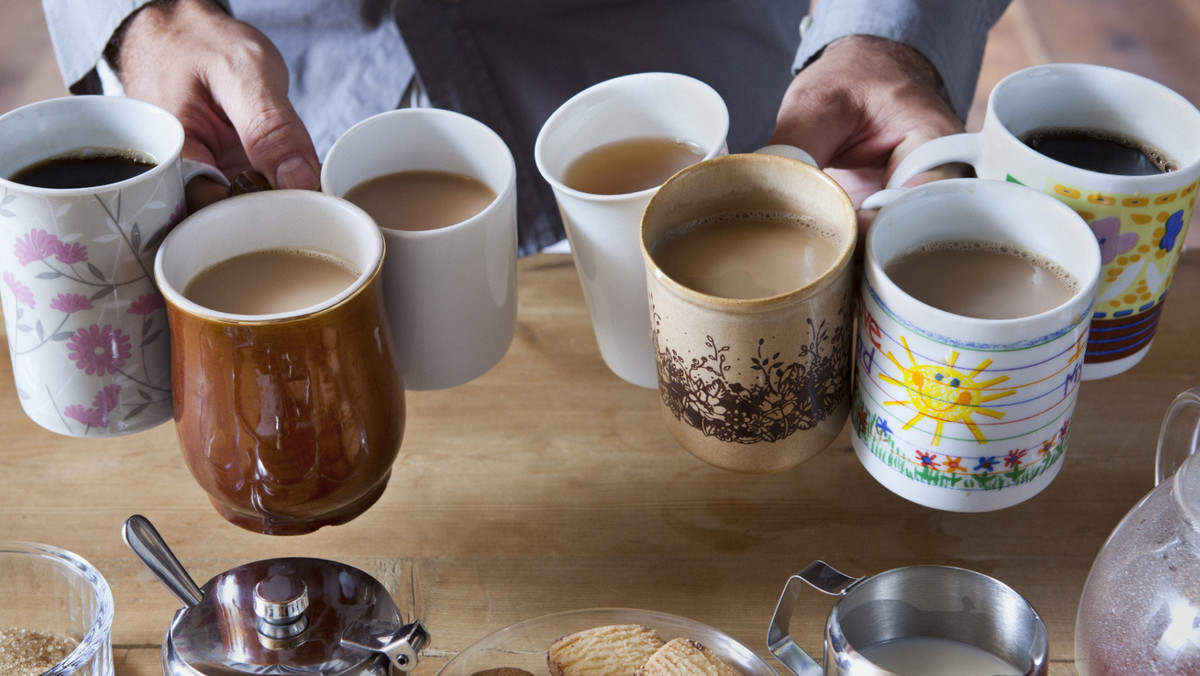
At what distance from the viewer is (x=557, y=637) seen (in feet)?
2.07

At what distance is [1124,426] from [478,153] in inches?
19.4

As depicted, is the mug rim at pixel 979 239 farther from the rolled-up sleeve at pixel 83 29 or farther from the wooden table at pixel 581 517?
the rolled-up sleeve at pixel 83 29

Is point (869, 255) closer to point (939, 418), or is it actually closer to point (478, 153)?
point (939, 418)

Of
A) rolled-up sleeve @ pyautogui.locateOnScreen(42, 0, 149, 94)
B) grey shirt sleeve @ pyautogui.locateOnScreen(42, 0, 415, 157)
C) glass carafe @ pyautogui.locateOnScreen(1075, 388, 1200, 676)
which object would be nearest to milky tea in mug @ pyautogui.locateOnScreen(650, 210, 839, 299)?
glass carafe @ pyautogui.locateOnScreen(1075, 388, 1200, 676)

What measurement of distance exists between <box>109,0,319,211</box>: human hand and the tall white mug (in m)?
0.18

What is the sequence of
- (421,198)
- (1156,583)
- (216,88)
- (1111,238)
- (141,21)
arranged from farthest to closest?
(141,21) < (216,88) < (421,198) < (1111,238) < (1156,583)

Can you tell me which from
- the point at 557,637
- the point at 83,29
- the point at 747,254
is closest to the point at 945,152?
the point at 747,254

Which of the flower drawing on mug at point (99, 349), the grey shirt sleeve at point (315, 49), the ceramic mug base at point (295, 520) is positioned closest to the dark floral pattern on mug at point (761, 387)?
the ceramic mug base at point (295, 520)

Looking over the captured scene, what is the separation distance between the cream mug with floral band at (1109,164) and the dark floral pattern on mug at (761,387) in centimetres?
11

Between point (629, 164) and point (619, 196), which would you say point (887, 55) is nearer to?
point (629, 164)

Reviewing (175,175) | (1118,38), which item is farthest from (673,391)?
(1118,38)

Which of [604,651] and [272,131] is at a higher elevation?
[272,131]

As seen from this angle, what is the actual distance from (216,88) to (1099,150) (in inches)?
25.1

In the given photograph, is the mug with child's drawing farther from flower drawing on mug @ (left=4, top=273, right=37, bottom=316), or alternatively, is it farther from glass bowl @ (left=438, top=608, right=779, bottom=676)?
flower drawing on mug @ (left=4, top=273, right=37, bottom=316)
